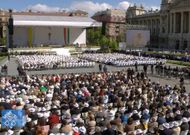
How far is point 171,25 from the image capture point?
118562 millimetres

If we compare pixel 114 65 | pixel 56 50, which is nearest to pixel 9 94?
pixel 114 65

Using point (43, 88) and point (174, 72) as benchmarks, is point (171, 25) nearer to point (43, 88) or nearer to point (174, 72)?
point (174, 72)

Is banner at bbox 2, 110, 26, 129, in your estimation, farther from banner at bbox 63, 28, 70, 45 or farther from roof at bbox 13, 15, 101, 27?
banner at bbox 63, 28, 70, 45

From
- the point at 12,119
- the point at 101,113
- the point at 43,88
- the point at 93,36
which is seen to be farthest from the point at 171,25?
the point at 12,119

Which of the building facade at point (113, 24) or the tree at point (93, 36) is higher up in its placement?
the building facade at point (113, 24)

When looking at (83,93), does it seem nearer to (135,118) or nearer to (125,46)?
(135,118)

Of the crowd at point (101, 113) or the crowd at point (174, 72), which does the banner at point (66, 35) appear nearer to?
the crowd at point (174, 72)

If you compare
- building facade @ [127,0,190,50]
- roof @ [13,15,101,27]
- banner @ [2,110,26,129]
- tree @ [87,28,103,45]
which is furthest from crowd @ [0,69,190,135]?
tree @ [87,28,103,45]

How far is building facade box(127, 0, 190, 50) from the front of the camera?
363ft

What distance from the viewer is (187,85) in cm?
3475

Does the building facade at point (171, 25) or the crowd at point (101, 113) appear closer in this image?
the crowd at point (101, 113)

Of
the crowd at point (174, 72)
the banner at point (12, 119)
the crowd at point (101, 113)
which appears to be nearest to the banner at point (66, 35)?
the crowd at point (174, 72)

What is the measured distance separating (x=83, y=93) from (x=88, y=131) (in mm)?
8830

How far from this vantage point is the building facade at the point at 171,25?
110500 mm
